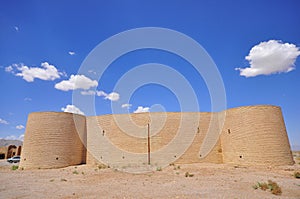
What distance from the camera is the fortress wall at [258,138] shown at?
16078 millimetres

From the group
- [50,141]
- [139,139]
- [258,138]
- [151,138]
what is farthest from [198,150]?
[50,141]

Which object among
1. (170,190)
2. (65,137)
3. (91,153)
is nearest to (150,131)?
(91,153)

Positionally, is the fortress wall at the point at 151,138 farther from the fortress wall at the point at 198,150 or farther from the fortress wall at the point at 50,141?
the fortress wall at the point at 50,141

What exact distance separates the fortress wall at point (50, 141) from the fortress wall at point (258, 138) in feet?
47.0

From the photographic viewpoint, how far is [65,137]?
63.4 feet

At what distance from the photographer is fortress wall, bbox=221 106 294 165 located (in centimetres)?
1608

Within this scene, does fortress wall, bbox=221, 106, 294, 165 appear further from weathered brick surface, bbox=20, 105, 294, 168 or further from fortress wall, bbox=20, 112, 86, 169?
fortress wall, bbox=20, 112, 86, 169

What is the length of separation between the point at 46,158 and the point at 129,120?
790 centimetres

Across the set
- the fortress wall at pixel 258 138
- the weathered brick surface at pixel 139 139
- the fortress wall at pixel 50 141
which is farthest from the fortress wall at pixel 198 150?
the fortress wall at pixel 50 141

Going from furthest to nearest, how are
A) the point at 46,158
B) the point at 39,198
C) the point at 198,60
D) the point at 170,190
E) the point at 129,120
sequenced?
1. the point at 198,60
2. the point at 129,120
3. the point at 46,158
4. the point at 170,190
5. the point at 39,198

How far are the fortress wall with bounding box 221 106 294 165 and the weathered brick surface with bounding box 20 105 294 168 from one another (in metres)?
0.09

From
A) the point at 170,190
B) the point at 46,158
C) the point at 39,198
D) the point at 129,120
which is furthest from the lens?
the point at 129,120

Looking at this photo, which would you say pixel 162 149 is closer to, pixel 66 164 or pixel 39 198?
pixel 66 164

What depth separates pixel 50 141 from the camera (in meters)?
18.8
